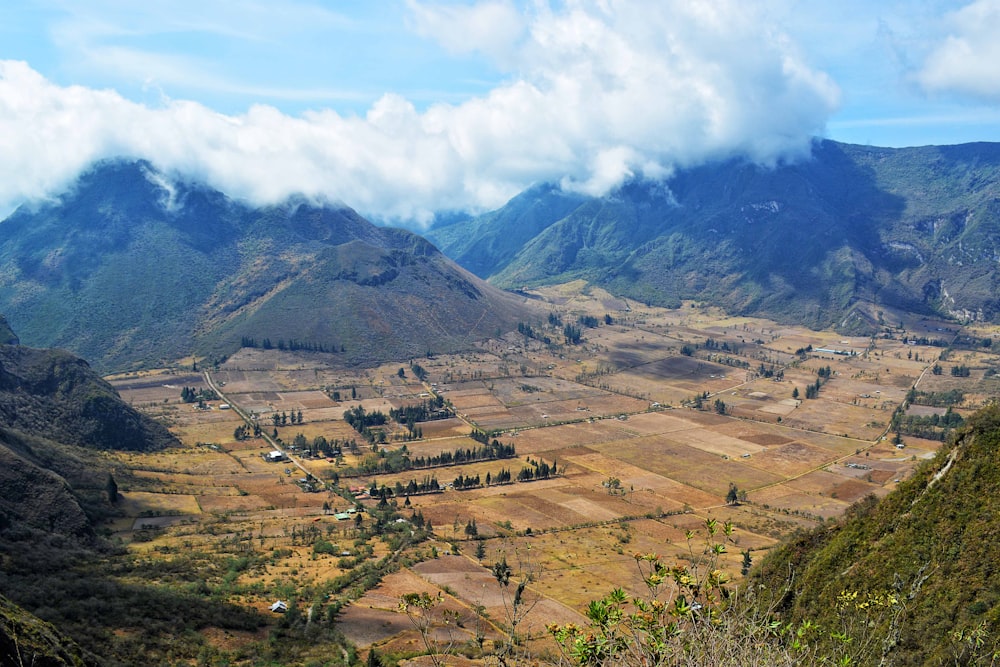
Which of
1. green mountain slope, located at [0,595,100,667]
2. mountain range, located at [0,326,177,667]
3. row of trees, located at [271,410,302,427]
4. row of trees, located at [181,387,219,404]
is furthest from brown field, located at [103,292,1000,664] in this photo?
green mountain slope, located at [0,595,100,667]

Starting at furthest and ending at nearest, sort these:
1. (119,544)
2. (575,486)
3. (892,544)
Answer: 1. (575,486)
2. (119,544)
3. (892,544)

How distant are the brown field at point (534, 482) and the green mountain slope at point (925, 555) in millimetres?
12359

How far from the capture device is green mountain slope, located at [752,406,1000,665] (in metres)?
35.5

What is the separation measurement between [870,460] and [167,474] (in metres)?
129

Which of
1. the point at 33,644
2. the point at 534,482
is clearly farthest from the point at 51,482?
the point at 534,482

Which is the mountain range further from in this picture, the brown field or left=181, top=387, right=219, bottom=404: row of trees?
left=181, top=387, right=219, bottom=404: row of trees

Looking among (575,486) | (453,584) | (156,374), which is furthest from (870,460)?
(156,374)

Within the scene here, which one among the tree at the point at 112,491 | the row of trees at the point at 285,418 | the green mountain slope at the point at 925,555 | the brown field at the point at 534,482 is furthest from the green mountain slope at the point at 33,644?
the row of trees at the point at 285,418

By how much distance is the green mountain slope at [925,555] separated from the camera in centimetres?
3553

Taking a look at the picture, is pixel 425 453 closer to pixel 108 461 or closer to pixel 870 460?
pixel 108 461

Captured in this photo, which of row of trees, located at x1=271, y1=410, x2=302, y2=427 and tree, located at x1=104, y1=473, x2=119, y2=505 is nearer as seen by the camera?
tree, located at x1=104, y1=473, x2=119, y2=505

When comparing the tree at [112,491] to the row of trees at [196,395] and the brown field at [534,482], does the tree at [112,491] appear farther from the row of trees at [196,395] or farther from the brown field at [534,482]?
the row of trees at [196,395]

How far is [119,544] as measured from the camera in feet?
258

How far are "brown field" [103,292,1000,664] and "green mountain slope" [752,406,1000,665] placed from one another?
12.4 meters
